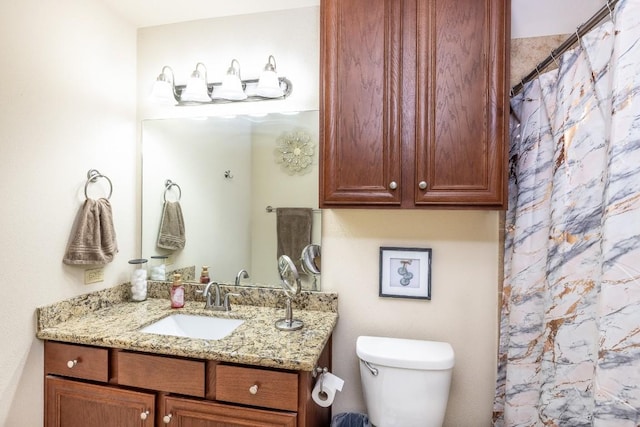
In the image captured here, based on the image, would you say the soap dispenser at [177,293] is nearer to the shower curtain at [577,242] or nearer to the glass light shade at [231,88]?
the glass light shade at [231,88]

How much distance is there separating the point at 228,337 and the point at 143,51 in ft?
5.79

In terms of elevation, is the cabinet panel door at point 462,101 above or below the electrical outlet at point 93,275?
above

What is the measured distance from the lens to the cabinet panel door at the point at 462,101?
4.49 ft

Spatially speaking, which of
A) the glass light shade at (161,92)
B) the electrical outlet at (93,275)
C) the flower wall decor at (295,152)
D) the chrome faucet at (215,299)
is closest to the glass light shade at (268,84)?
the flower wall decor at (295,152)

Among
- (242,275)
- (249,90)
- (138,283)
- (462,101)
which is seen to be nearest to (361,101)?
(462,101)

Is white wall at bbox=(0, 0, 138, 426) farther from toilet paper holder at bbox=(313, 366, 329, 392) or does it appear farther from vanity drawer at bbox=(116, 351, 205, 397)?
toilet paper holder at bbox=(313, 366, 329, 392)

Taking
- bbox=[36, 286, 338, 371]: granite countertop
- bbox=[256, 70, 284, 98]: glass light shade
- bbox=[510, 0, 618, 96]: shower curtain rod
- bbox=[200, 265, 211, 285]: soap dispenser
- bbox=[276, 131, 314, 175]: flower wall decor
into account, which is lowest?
bbox=[36, 286, 338, 371]: granite countertop

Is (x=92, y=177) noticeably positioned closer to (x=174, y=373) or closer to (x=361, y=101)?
→ (x=174, y=373)

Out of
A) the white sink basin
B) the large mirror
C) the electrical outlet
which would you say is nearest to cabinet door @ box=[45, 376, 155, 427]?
the white sink basin

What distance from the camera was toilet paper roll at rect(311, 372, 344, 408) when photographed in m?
1.37

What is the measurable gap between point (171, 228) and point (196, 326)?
0.62m

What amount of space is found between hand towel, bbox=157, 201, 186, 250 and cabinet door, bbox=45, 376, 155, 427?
2.66ft

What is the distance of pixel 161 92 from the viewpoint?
1.90m

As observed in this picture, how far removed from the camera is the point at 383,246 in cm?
176
